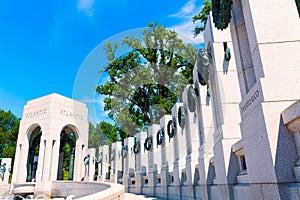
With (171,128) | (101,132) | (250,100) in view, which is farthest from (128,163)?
(250,100)

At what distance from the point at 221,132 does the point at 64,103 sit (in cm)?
2477

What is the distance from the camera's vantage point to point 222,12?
5.04 metres

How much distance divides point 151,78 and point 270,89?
17979 mm

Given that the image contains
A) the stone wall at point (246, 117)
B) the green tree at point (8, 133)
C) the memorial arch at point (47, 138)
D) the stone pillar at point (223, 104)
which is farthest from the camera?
the green tree at point (8, 133)

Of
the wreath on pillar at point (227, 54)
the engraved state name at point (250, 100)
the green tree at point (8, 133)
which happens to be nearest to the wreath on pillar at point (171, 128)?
the wreath on pillar at point (227, 54)

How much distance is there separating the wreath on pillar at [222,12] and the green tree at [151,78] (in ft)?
49.3

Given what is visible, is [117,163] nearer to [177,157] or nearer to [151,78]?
[151,78]

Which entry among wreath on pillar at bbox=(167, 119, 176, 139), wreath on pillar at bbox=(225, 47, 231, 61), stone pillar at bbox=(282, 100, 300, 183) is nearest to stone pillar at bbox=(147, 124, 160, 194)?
wreath on pillar at bbox=(167, 119, 176, 139)

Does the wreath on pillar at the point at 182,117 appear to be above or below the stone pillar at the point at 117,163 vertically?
above

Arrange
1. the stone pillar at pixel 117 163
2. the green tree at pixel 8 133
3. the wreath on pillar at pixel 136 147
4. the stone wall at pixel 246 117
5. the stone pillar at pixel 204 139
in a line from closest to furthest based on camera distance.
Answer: the stone wall at pixel 246 117
the stone pillar at pixel 204 139
the wreath on pillar at pixel 136 147
the stone pillar at pixel 117 163
the green tree at pixel 8 133

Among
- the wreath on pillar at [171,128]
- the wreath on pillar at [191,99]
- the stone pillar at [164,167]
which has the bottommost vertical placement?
the stone pillar at [164,167]

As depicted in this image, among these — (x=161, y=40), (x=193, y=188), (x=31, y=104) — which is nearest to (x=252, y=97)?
(x=193, y=188)

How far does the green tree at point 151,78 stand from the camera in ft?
69.7

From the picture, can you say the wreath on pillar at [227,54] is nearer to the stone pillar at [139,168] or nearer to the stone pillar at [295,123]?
the stone pillar at [295,123]
